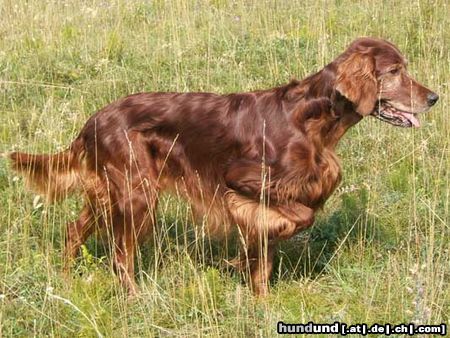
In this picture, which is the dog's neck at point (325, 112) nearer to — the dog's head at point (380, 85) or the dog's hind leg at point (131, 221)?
the dog's head at point (380, 85)

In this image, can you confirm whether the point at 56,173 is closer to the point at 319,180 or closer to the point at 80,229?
the point at 80,229

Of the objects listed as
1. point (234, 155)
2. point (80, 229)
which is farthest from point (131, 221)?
point (234, 155)

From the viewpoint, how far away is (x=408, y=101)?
10.8ft

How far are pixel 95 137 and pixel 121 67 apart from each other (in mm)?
2287

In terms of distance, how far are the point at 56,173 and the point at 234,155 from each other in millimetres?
963

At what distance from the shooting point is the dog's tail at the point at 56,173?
3654mm

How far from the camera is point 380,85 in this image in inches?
130

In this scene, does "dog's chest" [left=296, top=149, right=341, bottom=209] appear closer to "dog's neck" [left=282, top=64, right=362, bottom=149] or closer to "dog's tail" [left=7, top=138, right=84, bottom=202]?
"dog's neck" [left=282, top=64, right=362, bottom=149]

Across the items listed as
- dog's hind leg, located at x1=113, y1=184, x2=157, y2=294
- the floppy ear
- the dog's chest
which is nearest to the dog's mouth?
the floppy ear

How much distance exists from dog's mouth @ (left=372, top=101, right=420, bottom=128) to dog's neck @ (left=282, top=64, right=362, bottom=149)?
10 centimetres

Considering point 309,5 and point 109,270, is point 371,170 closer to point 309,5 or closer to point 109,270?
point 109,270

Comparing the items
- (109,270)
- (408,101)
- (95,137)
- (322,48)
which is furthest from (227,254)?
(322,48)

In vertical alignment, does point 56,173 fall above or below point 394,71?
below

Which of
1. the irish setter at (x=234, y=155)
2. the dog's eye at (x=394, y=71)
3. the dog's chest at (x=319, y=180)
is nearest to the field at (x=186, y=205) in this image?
the irish setter at (x=234, y=155)
